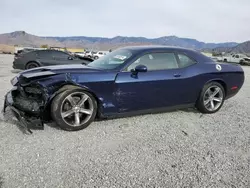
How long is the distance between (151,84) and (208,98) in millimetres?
1548

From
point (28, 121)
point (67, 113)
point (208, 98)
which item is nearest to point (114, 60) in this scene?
point (67, 113)

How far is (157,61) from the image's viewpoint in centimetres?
435

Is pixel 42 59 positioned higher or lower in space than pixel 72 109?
higher

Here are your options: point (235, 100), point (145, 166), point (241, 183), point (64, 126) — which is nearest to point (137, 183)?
point (145, 166)

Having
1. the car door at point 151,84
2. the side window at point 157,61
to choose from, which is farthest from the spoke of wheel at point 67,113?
the side window at point 157,61

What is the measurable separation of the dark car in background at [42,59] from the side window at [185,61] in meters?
6.36

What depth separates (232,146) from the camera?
3.38m

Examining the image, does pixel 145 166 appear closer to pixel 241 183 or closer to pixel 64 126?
pixel 241 183

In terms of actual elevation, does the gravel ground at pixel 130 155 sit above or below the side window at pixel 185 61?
below

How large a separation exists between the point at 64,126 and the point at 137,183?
165 centimetres

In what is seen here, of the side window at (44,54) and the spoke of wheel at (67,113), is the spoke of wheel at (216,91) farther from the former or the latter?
the side window at (44,54)

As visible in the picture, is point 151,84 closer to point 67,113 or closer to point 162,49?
point 162,49

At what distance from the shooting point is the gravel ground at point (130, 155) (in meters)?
2.45

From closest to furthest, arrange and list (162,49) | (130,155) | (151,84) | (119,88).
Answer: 1. (130,155)
2. (119,88)
3. (151,84)
4. (162,49)
